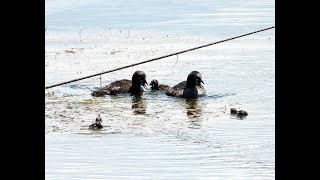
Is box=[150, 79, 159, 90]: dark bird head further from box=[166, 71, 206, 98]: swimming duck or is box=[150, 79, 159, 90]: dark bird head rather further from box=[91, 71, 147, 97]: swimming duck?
box=[166, 71, 206, 98]: swimming duck

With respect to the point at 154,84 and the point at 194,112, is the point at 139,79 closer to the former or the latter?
the point at 154,84

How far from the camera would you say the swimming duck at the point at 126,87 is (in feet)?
43.8

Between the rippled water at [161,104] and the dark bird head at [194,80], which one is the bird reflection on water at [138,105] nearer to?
the rippled water at [161,104]

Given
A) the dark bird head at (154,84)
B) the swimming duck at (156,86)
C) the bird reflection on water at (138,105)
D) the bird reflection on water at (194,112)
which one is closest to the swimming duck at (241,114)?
the bird reflection on water at (194,112)

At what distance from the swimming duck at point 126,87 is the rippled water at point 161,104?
0.17 metres

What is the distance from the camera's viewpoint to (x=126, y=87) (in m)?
13.6

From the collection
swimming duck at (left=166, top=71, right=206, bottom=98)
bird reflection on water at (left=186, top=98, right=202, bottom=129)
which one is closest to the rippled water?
bird reflection on water at (left=186, top=98, right=202, bottom=129)

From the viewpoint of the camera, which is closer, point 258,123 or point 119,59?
point 258,123

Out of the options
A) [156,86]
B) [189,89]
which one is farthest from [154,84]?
[189,89]

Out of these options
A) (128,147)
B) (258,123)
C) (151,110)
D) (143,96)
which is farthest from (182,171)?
(143,96)
